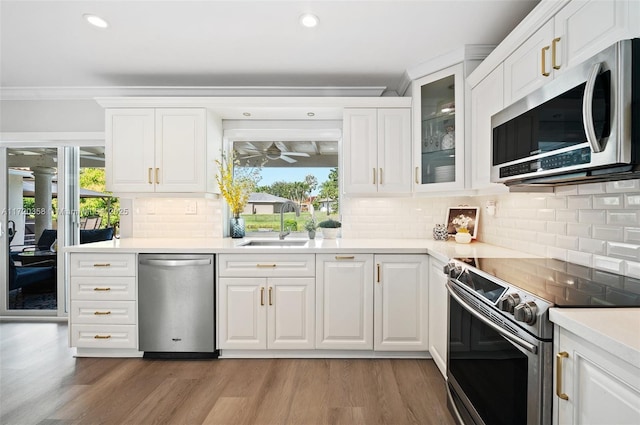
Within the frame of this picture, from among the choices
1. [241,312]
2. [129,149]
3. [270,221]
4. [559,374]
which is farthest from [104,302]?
[559,374]

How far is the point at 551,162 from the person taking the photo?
134 cm

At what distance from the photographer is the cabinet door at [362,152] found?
2916 mm

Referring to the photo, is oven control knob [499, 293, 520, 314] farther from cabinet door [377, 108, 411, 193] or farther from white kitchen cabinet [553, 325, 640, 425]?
cabinet door [377, 108, 411, 193]

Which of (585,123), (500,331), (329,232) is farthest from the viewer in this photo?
(329,232)

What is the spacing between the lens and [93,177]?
3.55 meters

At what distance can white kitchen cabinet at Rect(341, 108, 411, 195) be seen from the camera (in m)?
2.91

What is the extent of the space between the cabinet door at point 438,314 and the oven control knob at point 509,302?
979 millimetres

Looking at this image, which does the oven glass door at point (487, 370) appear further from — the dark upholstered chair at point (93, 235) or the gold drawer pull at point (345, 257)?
the dark upholstered chair at point (93, 235)

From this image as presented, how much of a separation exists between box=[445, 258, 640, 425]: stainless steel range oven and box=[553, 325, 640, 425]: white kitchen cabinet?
0.04 m

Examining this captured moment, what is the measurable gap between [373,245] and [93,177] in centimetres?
315

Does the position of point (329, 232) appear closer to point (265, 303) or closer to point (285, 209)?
point (285, 209)

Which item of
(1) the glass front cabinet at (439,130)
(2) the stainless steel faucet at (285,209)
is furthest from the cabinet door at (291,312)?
(1) the glass front cabinet at (439,130)

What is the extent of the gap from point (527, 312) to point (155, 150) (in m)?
3.02

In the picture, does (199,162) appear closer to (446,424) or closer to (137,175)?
(137,175)
